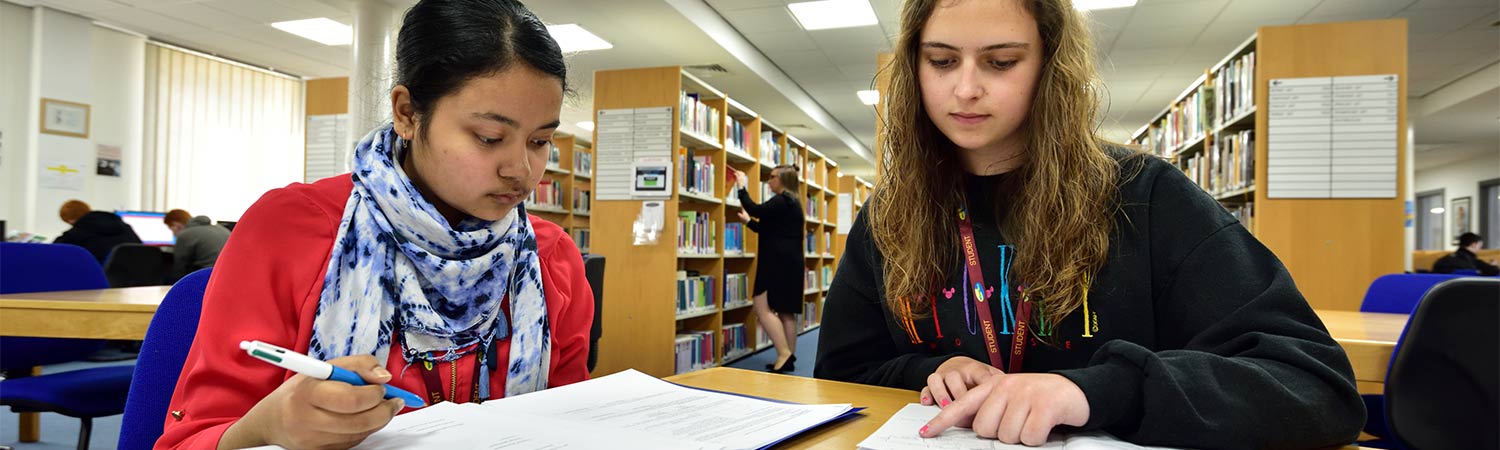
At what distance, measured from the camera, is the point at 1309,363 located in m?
0.72

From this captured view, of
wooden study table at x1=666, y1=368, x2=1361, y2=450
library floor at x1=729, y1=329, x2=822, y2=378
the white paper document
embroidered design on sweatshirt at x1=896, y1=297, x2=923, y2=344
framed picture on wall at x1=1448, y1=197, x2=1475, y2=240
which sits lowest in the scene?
library floor at x1=729, y1=329, x2=822, y2=378

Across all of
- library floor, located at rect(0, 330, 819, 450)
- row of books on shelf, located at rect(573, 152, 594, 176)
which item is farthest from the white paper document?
row of books on shelf, located at rect(573, 152, 594, 176)

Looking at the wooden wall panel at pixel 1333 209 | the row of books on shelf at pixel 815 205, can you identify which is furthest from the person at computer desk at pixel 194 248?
the wooden wall panel at pixel 1333 209

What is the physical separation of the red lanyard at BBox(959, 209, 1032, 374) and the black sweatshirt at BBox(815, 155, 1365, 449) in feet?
0.05

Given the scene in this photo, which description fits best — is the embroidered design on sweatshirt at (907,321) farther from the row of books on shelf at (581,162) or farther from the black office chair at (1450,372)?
the row of books on shelf at (581,162)

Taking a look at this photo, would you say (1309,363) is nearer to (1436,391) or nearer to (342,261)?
(1436,391)

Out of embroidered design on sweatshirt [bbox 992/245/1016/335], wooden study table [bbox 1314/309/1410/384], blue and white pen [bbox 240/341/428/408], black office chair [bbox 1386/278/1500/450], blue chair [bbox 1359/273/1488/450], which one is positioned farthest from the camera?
blue chair [bbox 1359/273/1488/450]

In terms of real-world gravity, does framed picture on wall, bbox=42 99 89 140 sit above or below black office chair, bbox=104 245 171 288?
above

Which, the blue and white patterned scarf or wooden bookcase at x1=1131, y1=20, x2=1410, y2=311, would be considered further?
wooden bookcase at x1=1131, y1=20, x2=1410, y2=311

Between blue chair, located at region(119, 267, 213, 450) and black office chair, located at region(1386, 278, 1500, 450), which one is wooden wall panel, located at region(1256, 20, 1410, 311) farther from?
blue chair, located at region(119, 267, 213, 450)

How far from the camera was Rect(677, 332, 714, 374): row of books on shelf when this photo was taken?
4825mm

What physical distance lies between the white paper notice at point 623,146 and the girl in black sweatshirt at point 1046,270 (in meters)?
3.66

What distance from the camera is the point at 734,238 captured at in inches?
231

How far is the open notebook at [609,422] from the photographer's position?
608mm
